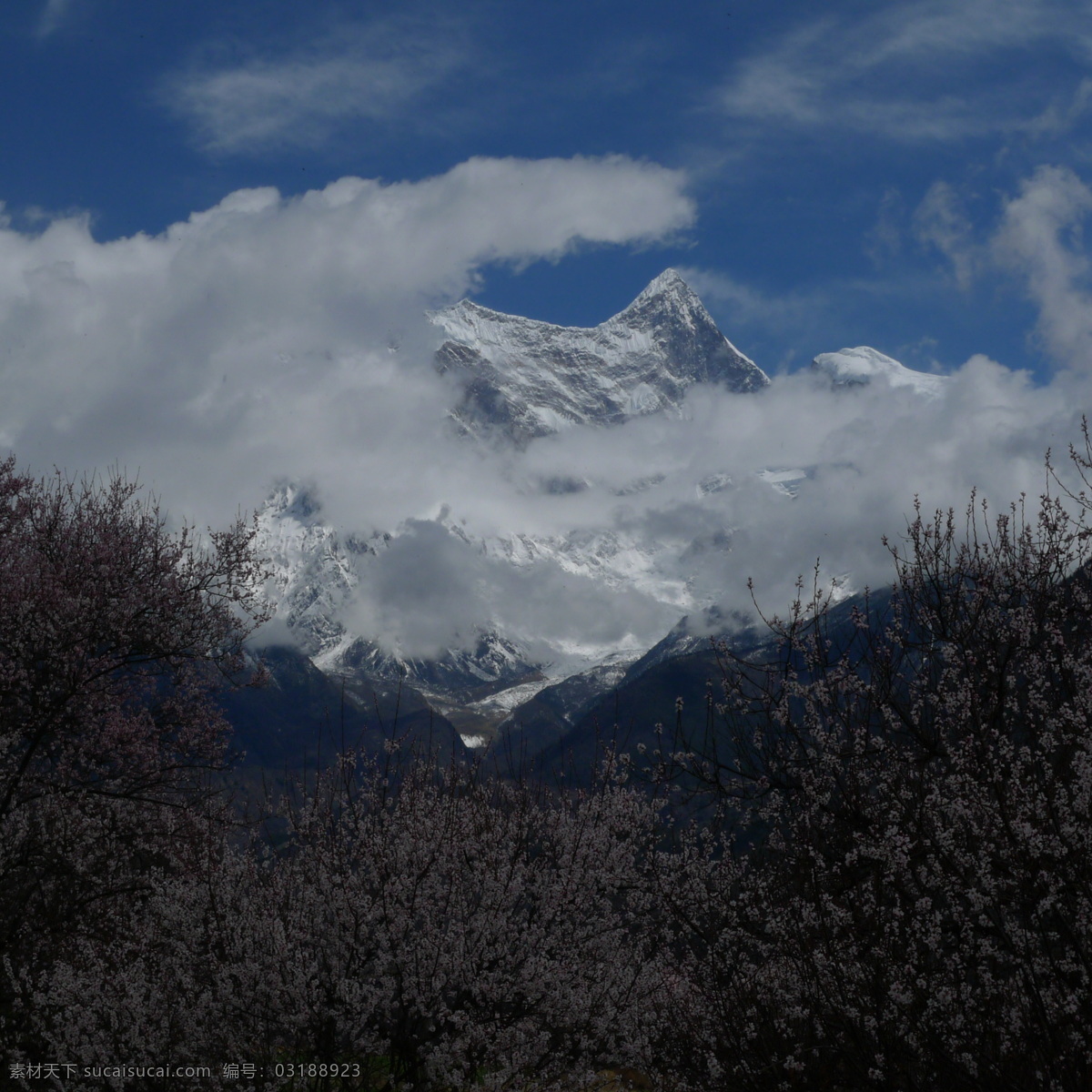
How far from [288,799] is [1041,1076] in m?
11.6

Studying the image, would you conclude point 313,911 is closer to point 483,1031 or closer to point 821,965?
point 483,1031

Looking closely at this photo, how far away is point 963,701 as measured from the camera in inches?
436

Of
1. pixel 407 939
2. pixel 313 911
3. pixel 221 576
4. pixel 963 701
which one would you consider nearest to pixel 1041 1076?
pixel 963 701

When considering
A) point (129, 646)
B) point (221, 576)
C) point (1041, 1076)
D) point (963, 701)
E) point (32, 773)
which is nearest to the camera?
point (1041, 1076)

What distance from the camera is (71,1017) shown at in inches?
530

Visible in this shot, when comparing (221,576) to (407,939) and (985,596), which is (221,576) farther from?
(985,596)

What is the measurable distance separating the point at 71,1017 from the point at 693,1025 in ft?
27.7

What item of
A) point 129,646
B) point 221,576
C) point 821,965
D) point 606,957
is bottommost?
point 606,957

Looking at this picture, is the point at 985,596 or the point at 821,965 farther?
the point at 985,596

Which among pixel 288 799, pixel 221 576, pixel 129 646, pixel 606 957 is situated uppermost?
pixel 221 576

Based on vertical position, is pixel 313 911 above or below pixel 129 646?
below

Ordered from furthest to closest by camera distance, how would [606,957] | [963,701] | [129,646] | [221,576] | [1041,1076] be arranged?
[221,576]
[129,646]
[606,957]
[963,701]
[1041,1076]

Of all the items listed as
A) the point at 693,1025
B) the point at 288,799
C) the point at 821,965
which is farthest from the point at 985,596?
the point at 288,799

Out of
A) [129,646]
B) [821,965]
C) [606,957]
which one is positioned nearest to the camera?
[821,965]
